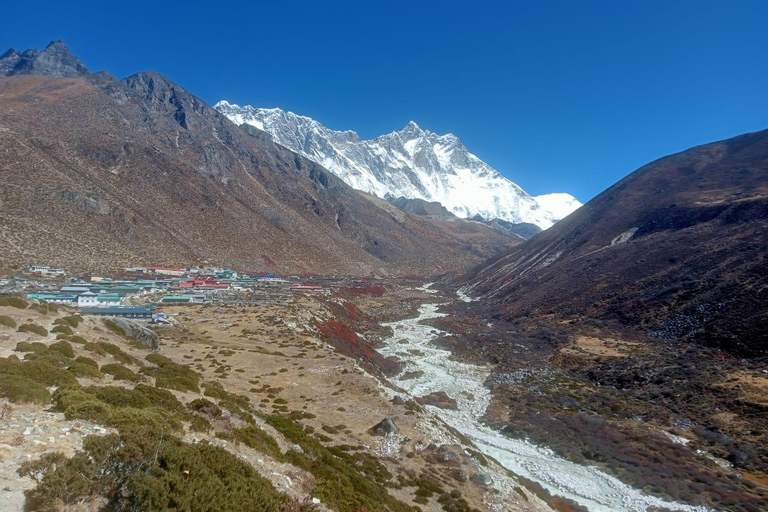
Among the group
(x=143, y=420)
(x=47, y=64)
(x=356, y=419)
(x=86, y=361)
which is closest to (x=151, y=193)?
(x=86, y=361)

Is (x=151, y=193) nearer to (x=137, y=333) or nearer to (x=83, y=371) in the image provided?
(x=137, y=333)

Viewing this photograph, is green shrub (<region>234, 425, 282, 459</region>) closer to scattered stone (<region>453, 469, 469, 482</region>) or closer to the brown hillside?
scattered stone (<region>453, 469, 469, 482</region>)

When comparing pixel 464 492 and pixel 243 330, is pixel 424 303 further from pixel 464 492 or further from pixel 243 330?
pixel 464 492

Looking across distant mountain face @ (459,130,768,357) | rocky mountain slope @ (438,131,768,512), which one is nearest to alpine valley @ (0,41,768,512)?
rocky mountain slope @ (438,131,768,512)

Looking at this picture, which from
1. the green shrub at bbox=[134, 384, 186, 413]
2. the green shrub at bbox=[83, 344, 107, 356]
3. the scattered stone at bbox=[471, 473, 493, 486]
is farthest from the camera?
the green shrub at bbox=[83, 344, 107, 356]

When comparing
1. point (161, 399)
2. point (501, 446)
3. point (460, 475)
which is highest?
point (161, 399)

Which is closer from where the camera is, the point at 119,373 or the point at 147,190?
the point at 119,373

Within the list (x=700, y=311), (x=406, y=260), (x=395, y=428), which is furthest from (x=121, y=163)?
(x=700, y=311)

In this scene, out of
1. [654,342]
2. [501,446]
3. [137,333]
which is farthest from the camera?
[654,342]
